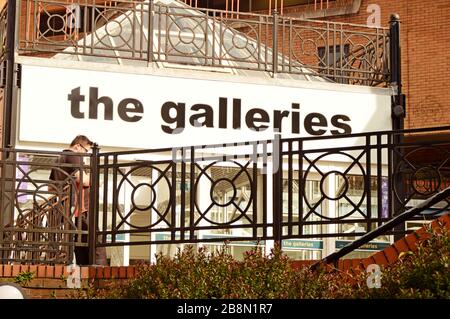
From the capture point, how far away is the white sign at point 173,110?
565 inches

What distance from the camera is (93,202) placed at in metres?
11.4

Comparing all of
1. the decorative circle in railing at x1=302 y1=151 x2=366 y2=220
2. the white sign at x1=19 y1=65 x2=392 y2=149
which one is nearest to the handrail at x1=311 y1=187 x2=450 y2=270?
the decorative circle in railing at x1=302 y1=151 x2=366 y2=220

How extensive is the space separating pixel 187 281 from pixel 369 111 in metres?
8.35

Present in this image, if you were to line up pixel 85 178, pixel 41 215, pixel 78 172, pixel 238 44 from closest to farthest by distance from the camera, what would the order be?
pixel 41 215 → pixel 78 172 → pixel 85 178 → pixel 238 44

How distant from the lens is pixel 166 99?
1498 centimetres

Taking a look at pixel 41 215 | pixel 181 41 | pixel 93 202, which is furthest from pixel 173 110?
pixel 41 215

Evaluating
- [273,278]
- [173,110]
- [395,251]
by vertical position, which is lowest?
[273,278]

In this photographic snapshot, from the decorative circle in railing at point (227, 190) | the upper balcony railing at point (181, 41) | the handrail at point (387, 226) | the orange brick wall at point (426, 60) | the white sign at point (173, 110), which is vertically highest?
the orange brick wall at point (426, 60)

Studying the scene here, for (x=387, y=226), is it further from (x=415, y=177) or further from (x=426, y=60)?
(x=426, y=60)

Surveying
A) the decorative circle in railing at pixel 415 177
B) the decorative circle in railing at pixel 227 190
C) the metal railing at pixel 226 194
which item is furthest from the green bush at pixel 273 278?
the decorative circle in railing at pixel 227 190

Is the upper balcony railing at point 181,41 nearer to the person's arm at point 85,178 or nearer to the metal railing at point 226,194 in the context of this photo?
the metal railing at point 226,194

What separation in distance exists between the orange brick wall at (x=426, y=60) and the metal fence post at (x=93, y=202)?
1741 centimetres

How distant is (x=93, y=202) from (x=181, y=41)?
180 inches

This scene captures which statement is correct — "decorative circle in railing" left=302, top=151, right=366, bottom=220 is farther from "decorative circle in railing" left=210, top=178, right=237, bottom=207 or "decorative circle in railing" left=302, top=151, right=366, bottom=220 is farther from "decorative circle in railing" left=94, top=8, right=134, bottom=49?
"decorative circle in railing" left=94, top=8, right=134, bottom=49
